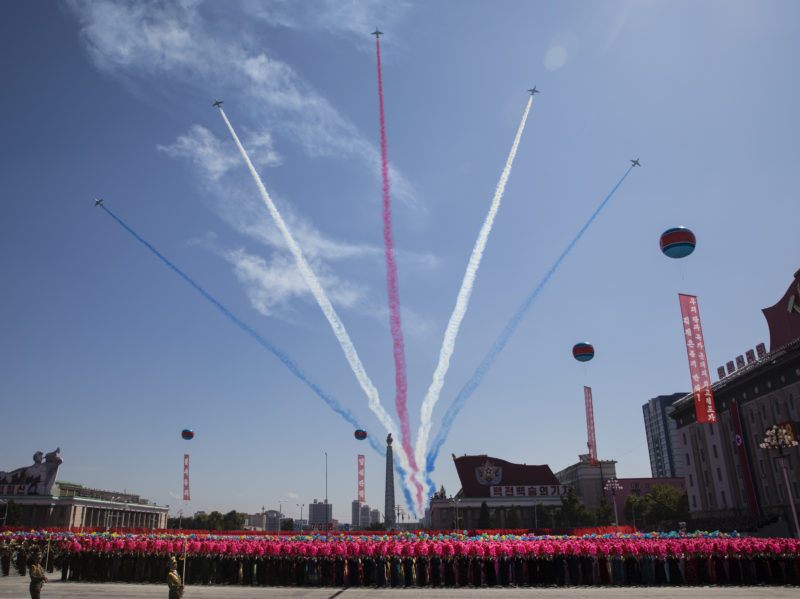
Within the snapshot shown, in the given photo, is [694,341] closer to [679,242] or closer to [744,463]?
[679,242]

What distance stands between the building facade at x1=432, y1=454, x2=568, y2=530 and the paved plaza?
69.1 m

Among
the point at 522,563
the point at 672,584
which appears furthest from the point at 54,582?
the point at 672,584

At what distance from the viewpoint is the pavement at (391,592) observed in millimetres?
21578

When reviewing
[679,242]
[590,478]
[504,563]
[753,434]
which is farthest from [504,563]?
[590,478]

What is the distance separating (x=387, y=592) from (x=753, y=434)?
56152 mm

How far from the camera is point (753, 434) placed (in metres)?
62.6

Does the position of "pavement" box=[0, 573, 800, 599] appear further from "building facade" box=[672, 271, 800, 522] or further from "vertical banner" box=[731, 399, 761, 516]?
"vertical banner" box=[731, 399, 761, 516]

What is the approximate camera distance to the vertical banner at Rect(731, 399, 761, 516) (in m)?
61.2

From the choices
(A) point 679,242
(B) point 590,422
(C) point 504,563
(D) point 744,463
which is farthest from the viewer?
(B) point 590,422

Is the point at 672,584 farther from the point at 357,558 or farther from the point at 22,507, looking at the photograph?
the point at 22,507

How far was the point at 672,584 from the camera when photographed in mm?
24953

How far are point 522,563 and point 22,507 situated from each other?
100704mm

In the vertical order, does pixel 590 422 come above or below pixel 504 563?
above

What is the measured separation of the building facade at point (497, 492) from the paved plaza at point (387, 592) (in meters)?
69.1
